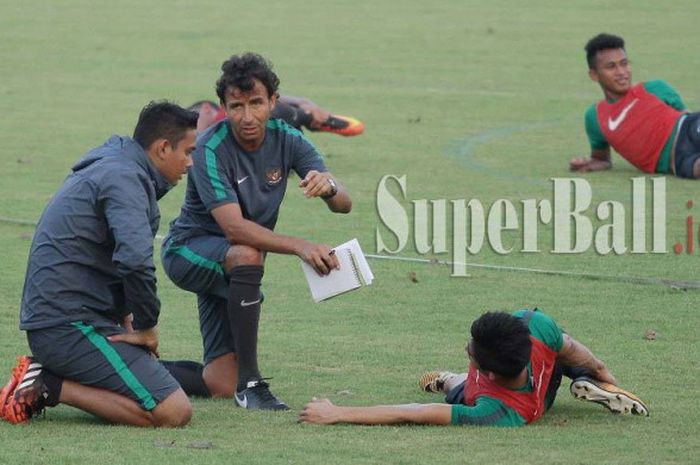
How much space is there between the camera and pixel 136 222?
692 cm

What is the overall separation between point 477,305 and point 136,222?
3.71m

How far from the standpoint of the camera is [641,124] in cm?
1505

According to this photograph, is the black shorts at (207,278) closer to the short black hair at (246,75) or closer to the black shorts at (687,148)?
the short black hair at (246,75)

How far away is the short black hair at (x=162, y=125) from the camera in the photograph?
286 inches

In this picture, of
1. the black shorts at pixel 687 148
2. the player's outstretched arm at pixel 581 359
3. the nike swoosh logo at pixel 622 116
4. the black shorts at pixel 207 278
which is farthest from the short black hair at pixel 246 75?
the nike swoosh logo at pixel 622 116

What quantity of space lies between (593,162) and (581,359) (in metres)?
7.97

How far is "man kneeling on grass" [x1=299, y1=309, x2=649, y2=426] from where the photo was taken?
23.1ft

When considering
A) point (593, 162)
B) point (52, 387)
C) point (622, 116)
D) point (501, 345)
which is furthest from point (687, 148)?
point (52, 387)

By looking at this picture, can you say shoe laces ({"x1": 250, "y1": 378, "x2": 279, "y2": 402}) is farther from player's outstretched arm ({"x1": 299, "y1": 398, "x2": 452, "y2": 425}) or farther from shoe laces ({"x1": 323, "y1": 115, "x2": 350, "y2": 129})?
shoe laces ({"x1": 323, "y1": 115, "x2": 350, "y2": 129})

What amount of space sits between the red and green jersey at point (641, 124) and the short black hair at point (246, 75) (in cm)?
763

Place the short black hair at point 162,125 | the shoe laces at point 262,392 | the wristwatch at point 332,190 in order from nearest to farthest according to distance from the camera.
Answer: the short black hair at point 162,125 < the shoe laces at point 262,392 < the wristwatch at point 332,190

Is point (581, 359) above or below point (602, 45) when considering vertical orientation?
below

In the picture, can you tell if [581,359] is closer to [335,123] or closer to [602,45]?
[602,45]

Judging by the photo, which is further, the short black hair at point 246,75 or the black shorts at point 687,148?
the black shorts at point 687,148
